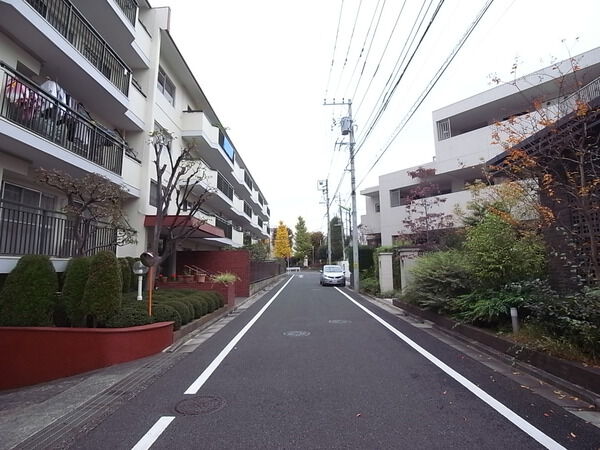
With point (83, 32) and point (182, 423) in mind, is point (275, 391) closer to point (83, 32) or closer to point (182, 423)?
point (182, 423)

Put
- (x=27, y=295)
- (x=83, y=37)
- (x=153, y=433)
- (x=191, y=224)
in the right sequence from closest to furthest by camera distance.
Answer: (x=153, y=433) < (x=27, y=295) < (x=83, y=37) < (x=191, y=224)

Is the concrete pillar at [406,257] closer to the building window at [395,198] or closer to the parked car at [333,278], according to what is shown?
the parked car at [333,278]

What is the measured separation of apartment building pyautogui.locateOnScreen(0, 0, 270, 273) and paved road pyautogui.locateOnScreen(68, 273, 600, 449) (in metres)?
4.87

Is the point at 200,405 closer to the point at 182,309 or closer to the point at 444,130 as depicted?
the point at 182,309

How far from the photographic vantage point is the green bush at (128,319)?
7156 millimetres

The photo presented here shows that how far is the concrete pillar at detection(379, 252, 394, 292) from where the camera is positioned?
18.1 metres

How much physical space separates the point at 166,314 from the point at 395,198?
23.5m

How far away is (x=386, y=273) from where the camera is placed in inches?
721

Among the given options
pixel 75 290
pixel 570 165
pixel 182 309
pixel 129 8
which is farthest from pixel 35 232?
pixel 570 165

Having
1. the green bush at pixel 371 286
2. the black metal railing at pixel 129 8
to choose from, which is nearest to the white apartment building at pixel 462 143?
the green bush at pixel 371 286

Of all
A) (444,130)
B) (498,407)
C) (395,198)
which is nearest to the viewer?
(498,407)

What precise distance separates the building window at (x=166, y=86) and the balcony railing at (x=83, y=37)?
4.00m

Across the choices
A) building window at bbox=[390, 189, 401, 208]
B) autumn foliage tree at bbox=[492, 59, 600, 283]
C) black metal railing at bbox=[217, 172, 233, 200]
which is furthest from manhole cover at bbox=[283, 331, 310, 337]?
building window at bbox=[390, 189, 401, 208]

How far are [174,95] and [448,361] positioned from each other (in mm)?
16582
